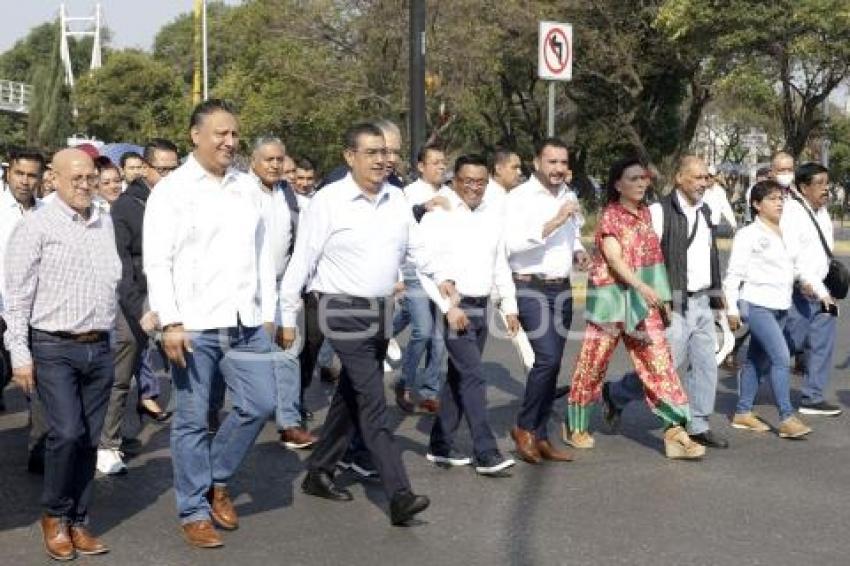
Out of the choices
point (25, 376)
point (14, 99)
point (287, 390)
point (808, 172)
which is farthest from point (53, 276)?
point (14, 99)

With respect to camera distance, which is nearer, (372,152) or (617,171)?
(372,152)

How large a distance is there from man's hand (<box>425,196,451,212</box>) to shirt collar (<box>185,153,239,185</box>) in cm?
162

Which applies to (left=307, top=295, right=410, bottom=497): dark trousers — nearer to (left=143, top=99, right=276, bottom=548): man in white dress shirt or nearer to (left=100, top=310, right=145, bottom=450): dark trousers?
(left=143, top=99, right=276, bottom=548): man in white dress shirt

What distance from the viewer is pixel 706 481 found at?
6.31 metres

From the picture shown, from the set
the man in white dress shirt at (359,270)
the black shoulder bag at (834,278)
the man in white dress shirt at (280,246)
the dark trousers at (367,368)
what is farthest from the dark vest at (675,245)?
the man in white dress shirt at (280,246)

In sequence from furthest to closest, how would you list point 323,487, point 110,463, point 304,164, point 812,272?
point 304,164
point 812,272
point 110,463
point 323,487

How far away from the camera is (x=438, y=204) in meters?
6.69

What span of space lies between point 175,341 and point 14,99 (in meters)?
77.4

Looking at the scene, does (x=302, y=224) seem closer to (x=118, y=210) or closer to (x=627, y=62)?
(x=118, y=210)

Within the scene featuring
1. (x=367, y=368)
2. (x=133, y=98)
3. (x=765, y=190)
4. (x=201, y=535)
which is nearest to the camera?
(x=201, y=535)

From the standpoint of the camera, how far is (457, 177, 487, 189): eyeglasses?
6.59 metres

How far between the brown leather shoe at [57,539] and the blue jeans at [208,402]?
1.61ft

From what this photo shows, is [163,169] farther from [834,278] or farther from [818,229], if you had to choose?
[834,278]

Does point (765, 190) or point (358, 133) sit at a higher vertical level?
point (358, 133)
